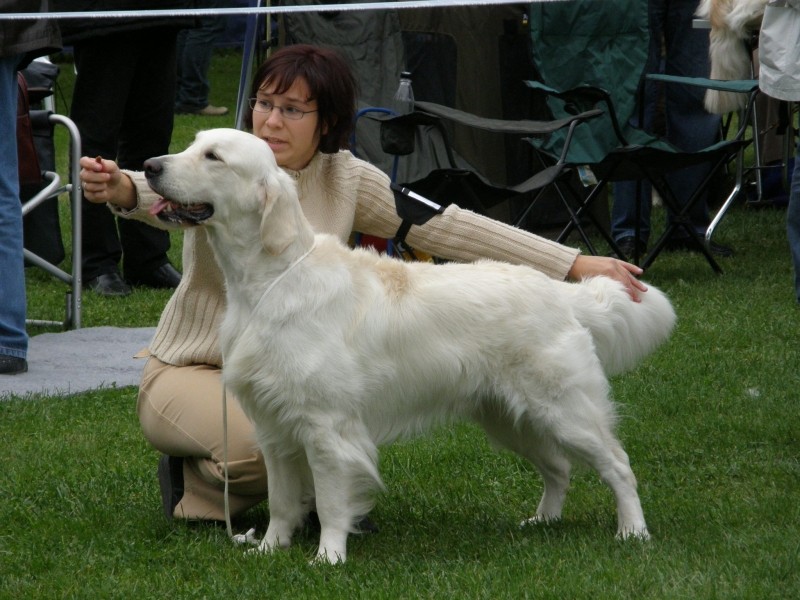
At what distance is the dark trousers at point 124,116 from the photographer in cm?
630

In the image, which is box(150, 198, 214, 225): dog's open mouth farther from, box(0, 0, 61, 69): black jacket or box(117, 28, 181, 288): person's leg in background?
box(117, 28, 181, 288): person's leg in background

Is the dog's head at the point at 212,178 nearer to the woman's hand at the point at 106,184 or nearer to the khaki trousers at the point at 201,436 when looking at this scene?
the woman's hand at the point at 106,184

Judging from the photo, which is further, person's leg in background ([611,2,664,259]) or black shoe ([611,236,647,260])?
person's leg in background ([611,2,664,259])

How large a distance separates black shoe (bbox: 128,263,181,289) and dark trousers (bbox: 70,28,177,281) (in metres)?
0.03

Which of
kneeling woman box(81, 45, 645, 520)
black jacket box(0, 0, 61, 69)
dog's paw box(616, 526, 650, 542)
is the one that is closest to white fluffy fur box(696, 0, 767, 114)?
black jacket box(0, 0, 61, 69)

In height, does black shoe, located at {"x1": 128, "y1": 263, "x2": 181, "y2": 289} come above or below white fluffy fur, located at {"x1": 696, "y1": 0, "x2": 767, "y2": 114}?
below

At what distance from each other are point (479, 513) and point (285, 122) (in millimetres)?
1242

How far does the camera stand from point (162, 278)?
266 inches

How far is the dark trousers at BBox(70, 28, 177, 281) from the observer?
6.30m

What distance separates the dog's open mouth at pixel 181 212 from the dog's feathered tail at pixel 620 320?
40.0 inches

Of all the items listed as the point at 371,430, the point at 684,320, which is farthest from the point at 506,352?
the point at 684,320

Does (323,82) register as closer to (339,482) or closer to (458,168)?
(339,482)

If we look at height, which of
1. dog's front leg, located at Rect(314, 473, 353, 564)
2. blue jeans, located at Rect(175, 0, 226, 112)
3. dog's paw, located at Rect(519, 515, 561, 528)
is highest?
dog's front leg, located at Rect(314, 473, 353, 564)

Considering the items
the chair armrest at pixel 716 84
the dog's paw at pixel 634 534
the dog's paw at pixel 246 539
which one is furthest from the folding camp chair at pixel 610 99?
the dog's paw at pixel 246 539
